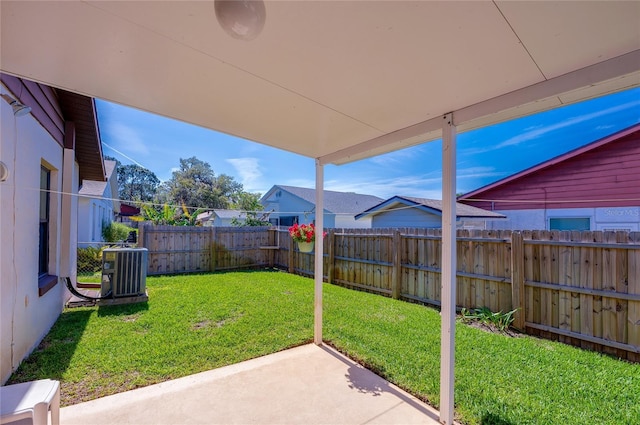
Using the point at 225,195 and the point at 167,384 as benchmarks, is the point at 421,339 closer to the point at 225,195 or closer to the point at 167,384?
the point at 167,384

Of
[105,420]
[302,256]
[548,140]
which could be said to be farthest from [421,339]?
[548,140]

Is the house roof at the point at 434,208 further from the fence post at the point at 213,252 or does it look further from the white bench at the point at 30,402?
the white bench at the point at 30,402

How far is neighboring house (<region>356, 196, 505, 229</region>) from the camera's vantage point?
8.00 m

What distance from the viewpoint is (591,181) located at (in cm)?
618

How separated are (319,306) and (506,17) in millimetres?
3177

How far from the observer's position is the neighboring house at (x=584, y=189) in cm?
562

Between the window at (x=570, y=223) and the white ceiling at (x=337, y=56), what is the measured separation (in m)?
6.17

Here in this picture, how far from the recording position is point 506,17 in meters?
1.18

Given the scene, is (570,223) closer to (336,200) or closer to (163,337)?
(163,337)

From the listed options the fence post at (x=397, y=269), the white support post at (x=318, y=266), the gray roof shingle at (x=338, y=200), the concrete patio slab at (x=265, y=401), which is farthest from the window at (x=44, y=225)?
the gray roof shingle at (x=338, y=200)

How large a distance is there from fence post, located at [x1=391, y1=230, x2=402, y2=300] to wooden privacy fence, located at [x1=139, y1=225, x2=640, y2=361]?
0.02 meters

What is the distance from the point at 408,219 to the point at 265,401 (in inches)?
323

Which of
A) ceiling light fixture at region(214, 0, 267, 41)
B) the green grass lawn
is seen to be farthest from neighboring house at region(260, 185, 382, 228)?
ceiling light fixture at region(214, 0, 267, 41)

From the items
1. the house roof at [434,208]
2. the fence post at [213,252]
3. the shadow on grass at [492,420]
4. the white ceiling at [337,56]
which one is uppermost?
the white ceiling at [337,56]
